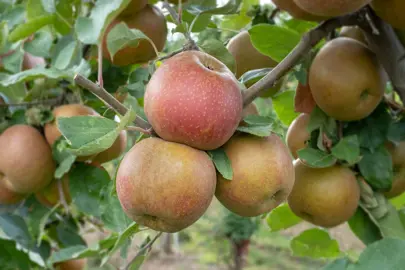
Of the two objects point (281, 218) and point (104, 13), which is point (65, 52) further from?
point (281, 218)

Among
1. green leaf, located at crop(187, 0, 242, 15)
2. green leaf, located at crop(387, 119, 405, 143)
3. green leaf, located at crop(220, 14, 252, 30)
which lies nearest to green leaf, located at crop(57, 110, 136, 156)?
green leaf, located at crop(187, 0, 242, 15)

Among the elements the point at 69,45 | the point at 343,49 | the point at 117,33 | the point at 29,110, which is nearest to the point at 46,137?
the point at 29,110

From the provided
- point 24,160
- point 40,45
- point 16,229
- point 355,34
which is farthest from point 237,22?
point 16,229

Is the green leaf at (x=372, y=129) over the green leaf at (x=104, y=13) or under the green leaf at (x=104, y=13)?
under

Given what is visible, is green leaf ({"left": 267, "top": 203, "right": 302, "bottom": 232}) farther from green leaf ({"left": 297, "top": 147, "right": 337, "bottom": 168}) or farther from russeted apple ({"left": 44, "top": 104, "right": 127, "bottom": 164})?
russeted apple ({"left": 44, "top": 104, "right": 127, "bottom": 164})

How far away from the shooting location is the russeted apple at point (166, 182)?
0.48 metres

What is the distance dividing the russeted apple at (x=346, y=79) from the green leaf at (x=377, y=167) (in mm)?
99

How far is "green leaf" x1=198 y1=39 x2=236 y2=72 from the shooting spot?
0.60m

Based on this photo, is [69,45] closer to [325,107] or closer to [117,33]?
[117,33]

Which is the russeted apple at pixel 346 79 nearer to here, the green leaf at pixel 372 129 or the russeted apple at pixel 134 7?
the green leaf at pixel 372 129

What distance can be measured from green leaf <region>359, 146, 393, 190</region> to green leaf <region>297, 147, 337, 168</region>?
0.31ft

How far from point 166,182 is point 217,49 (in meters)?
0.21

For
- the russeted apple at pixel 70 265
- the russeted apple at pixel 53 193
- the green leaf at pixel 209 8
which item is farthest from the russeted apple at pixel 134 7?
the russeted apple at pixel 70 265

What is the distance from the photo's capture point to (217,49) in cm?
60
